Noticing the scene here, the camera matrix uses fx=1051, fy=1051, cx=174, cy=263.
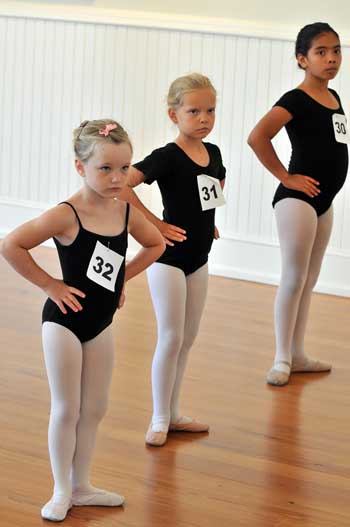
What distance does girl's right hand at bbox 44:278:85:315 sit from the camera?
2.53 metres

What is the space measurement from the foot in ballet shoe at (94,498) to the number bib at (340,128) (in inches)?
68.7

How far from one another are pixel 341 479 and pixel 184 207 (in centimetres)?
92

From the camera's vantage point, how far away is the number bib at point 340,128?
3.88 m

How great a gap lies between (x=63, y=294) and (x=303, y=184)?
161 centimetres

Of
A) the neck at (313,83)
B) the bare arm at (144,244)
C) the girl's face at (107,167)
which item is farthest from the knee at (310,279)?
the girl's face at (107,167)

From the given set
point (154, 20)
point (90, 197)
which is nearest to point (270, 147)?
point (90, 197)

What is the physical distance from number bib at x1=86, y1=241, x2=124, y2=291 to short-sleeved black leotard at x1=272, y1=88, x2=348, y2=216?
150 centimetres

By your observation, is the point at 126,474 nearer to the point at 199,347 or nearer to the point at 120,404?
the point at 120,404

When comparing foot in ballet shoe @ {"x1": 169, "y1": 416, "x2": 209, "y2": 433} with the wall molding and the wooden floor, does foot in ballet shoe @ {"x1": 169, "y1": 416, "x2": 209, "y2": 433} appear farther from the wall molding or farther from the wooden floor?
the wall molding

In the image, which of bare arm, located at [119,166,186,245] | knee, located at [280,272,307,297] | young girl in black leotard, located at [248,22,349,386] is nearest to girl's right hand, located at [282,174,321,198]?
young girl in black leotard, located at [248,22,349,386]

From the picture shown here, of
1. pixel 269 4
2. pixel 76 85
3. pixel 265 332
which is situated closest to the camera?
pixel 265 332

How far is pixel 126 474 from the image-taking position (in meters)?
2.97

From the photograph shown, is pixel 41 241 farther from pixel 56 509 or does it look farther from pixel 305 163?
pixel 305 163

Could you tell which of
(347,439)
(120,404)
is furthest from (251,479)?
(120,404)
